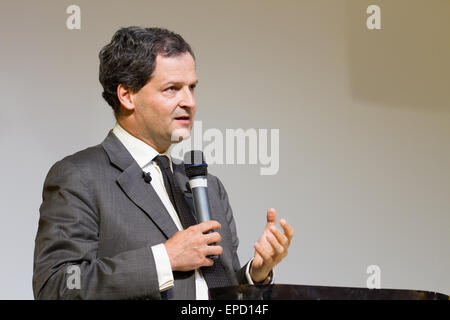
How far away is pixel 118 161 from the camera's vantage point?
162 cm

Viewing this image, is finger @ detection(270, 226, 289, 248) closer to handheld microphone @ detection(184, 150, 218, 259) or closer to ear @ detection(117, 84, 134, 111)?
handheld microphone @ detection(184, 150, 218, 259)

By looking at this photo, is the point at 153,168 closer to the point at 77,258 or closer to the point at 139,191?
the point at 139,191

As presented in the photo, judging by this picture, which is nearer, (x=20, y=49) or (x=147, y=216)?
(x=147, y=216)

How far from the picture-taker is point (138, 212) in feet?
5.06

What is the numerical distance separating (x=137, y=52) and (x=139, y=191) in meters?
0.39

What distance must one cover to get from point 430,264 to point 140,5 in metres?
1.82

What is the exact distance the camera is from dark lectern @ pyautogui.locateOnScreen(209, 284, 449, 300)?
1.05 m

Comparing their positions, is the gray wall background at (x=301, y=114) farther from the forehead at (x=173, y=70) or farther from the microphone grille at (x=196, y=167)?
the microphone grille at (x=196, y=167)

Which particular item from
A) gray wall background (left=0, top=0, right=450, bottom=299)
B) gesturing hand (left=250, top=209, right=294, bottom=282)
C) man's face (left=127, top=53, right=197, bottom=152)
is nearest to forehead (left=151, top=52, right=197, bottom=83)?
man's face (left=127, top=53, right=197, bottom=152)

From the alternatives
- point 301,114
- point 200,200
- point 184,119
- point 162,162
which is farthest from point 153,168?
point 301,114

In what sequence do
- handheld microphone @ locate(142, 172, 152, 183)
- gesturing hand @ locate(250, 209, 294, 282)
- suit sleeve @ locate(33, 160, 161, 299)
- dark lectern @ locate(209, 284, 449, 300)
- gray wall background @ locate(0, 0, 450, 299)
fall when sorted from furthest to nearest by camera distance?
1. gray wall background @ locate(0, 0, 450, 299)
2. handheld microphone @ locate(142, 172, 152, 183)
3. gesturing hand @ locate(250, 209, 294, 282)
4. suit sleeve @ locate(33, 160, 161, 299)
5. dark lectern @ locate(209, 284, 449, 300)

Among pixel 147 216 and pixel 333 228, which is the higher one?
pixel 147 216
